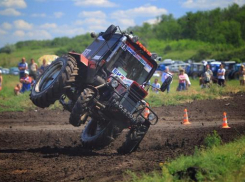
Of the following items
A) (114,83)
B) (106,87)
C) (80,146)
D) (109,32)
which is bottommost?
(80,146)

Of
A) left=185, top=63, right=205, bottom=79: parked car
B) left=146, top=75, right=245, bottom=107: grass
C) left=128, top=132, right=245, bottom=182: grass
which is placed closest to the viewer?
left=128, top=132, right=245, bottom=182: grass

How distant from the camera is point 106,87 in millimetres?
11023

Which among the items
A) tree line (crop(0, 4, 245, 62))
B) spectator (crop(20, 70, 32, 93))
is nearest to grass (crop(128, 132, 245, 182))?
spectator (crop(20, 70, 32, 93))

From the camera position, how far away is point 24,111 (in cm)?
1880

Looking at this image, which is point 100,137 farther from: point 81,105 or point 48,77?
point 48,77

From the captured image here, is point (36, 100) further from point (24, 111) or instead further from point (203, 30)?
point (203, 30)

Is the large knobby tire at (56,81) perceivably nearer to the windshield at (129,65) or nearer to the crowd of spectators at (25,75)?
the windshield at (129,65)

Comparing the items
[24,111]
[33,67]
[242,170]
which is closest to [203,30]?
[33,67]

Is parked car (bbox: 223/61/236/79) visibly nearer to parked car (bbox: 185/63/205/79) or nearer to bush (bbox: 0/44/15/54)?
parked car (bbox: 185/63/205/79)

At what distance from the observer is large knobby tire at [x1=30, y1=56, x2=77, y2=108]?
10750 millimetres

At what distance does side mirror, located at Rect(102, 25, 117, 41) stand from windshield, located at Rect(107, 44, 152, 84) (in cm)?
49

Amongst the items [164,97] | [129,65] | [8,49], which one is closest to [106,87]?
[129,65]

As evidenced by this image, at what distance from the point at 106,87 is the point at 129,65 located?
3.63ft

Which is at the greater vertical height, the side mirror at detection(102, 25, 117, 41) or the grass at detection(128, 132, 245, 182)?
the side mirror at detection(102, 25, 117, 41)
